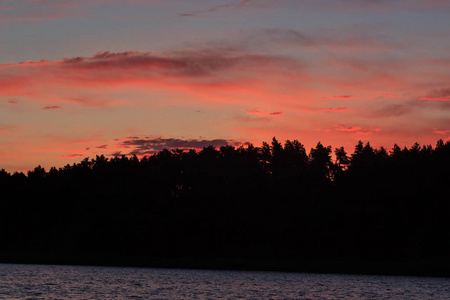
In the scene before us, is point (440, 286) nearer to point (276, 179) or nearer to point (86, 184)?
point (276, 179)

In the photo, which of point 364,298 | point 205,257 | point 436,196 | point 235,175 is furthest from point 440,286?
point 235,175

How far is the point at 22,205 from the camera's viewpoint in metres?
184

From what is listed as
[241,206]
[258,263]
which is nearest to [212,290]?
[258,263]

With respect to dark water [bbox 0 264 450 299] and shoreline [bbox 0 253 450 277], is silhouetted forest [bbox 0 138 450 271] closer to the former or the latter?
shoreline [bbox 0 253 450 277]

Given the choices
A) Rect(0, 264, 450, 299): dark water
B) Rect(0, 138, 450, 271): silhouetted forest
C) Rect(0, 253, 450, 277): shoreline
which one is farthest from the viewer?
Rect(0, 138, 450, 271): silhouetted forest

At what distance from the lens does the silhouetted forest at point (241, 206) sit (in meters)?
136

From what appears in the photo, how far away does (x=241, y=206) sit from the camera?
155 m

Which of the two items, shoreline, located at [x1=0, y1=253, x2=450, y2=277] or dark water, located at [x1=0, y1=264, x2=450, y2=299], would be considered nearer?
dark water, located at [x1=0, y1=264, x2=450, y2=299]

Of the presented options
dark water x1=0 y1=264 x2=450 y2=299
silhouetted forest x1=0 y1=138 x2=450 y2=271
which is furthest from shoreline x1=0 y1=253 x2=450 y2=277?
dark water x1=0 y1=264 x2=450 y2=299

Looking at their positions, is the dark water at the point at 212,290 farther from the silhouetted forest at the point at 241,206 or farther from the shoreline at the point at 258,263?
the silhouetted forest at the point at 241,206

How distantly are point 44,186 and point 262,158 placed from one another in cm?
6912

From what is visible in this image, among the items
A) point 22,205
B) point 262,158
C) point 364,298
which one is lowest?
point 364,298

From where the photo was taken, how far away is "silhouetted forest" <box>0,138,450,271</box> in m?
136

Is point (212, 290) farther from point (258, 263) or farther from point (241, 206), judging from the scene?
point (241, 206)
